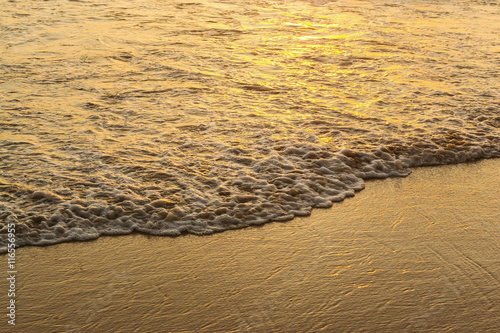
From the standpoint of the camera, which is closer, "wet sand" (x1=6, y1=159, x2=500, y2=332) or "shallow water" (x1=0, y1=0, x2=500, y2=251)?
"wet sand" (x1=6, y1=159, x2=500, y2=332)

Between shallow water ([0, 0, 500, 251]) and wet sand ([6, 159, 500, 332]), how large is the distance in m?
0.29

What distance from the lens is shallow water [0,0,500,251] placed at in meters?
3.99

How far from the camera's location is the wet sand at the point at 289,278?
2.86m

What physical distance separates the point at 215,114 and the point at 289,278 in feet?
9.06

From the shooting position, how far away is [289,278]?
320 cm

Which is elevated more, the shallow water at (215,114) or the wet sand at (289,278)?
the shallow water at (215,114)

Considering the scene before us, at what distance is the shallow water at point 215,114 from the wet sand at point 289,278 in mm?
292

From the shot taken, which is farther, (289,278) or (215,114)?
(215,114)

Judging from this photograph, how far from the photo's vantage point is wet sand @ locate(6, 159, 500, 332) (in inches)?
113

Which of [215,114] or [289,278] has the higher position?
[215,114]

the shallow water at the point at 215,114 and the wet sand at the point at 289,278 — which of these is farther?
the shallow water at the point at 215,114

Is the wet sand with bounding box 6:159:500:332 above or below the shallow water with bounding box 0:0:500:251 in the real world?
below

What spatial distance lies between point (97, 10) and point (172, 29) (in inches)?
79.7

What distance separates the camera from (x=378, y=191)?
4.30 m
